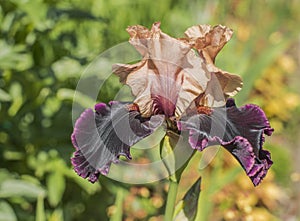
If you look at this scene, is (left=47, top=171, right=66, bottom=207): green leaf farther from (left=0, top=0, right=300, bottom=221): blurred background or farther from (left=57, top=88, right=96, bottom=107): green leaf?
(left=57, top=88, right=96, bottom=107): green leaf

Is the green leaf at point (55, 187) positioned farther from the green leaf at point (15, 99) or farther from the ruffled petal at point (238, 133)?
the ruffled petal at point (238, 133)

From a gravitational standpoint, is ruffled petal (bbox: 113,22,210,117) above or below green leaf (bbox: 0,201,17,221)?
above

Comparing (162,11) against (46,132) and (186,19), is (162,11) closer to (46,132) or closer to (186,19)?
(186,19)

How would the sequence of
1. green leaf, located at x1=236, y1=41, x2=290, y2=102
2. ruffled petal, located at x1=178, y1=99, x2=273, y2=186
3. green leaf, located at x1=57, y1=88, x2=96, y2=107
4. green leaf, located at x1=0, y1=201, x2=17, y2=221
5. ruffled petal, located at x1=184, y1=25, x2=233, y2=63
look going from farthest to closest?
green leaf, located at x1=236, y1=41, x2=290, y2=102
green leaf, located at x1=57, y1=88, x2=96, y2=107
green leaf, located at x1=0, y1=201, x2=17, y2=221
ruffled petal, located at x1=184, y1=25, x2=233, y2=63
ruffled petal, located at x1=178, y1=99, x2=273, y2=186

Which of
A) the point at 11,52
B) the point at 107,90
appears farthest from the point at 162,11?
the point at 11,52

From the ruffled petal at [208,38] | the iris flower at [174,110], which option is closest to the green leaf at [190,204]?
the iris flower at [174,110]

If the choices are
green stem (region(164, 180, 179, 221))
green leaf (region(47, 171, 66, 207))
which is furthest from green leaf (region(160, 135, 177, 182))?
green leaf (region(47, 171, 66, 207))

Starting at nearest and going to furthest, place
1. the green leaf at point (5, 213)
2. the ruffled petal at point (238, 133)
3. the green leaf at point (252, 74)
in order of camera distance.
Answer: the ruffled petal at point (238, 133) < the green leaf at point (5, 213) < the green leaf at point (252, 74)
